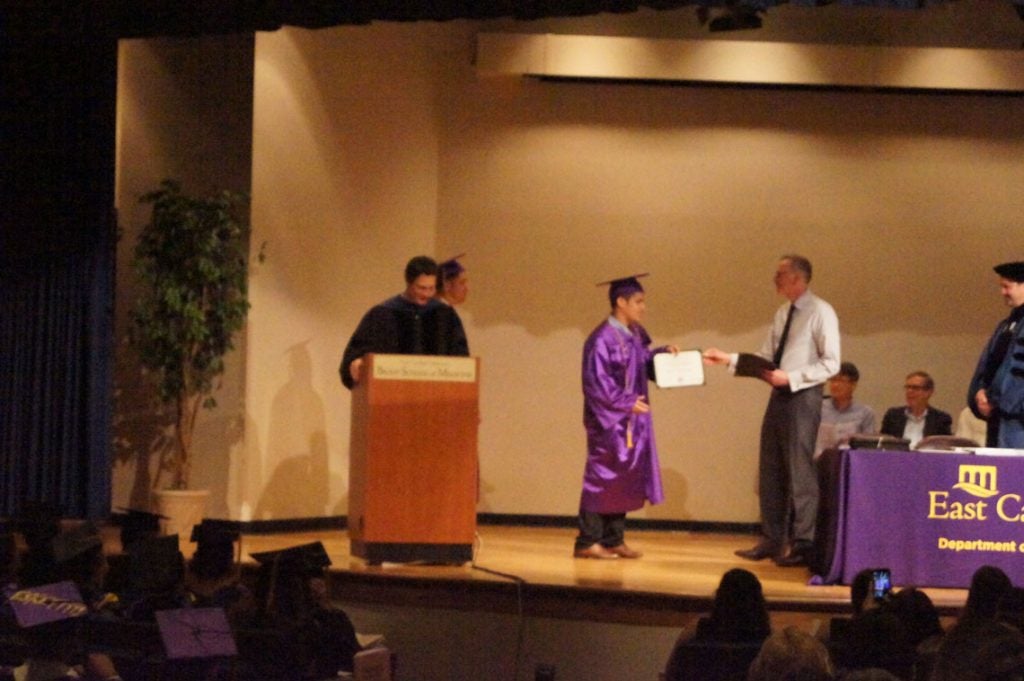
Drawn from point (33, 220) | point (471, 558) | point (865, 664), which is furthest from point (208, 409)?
point (865, 664)

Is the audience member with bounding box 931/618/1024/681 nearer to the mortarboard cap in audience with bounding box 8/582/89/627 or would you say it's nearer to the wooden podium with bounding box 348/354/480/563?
the mortarboard cap in audience with bounding box 8/582/89/627

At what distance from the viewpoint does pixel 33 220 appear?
27.5 ft

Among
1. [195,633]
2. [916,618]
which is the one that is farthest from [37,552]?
[916,618]

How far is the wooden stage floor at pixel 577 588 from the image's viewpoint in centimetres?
657

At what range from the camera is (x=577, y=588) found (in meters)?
6.66

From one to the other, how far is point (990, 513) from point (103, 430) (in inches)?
190

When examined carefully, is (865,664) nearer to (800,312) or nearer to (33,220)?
A: (800,312)

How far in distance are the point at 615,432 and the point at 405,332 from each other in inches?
49.0

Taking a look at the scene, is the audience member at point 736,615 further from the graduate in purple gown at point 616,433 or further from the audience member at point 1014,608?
the graduate in purple gown at point 616,433

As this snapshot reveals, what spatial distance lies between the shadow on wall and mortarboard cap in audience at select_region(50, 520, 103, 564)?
11.6 ft

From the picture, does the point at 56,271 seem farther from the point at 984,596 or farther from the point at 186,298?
the point at 984,596

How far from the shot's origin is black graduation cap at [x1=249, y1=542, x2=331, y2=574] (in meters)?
Result: 4.98

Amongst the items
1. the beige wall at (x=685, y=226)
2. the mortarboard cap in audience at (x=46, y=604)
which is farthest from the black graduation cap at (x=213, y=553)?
the beige wall at (x=685, y=226)

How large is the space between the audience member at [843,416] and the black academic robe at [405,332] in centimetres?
266
